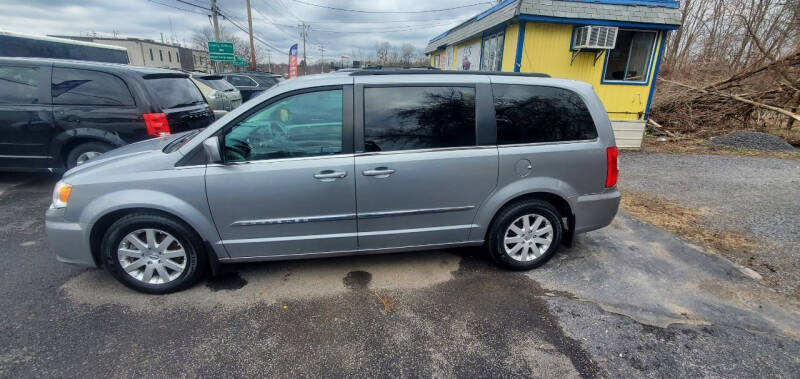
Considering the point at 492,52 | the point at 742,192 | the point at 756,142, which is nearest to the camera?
the point at 742,192

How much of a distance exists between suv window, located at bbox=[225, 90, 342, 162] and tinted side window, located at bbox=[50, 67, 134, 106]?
3.35m

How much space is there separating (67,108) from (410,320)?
5542mm

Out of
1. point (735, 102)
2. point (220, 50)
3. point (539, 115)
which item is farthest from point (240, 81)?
point (735, 102)

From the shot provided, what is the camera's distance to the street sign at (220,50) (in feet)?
77.3

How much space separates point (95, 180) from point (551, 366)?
3.46m

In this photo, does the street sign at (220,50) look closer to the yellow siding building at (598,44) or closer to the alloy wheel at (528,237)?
the yellow siding building at (598,44)

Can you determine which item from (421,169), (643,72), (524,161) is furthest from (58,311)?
(643,72)

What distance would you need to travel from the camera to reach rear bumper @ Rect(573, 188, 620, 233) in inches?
129

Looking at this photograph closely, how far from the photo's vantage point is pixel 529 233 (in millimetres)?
3275

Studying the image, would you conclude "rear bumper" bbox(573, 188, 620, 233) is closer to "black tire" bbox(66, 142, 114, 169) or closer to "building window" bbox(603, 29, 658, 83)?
"black tire" bbox(66, 142, 114, 169)

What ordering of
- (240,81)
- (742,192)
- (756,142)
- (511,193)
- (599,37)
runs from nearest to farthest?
1. (511,193)
2. (742,192)
3. (599,37)
4. (756,142)
5. (240,81)

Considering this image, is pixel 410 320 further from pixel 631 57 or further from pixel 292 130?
pixel 631 57

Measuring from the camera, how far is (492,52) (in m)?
9.84

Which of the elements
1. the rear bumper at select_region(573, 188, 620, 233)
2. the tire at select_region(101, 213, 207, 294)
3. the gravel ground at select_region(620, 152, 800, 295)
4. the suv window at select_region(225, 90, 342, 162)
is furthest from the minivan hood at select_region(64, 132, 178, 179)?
the gravel ground at select_region(620, 152, 800, 295)
